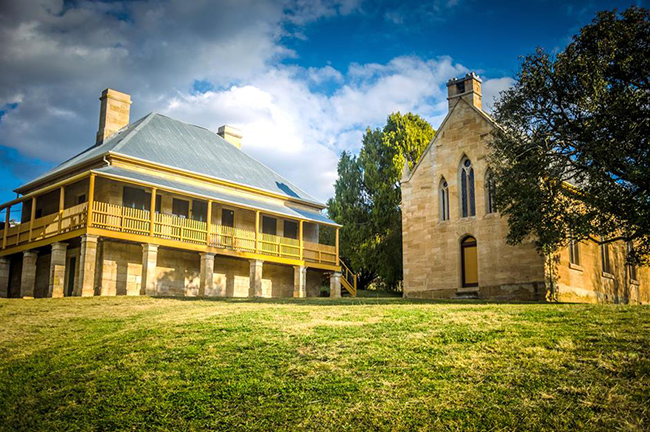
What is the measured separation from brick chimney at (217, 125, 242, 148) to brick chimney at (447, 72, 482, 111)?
14.8m

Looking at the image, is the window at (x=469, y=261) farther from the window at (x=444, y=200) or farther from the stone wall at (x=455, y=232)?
the window at (x=444, y=200)

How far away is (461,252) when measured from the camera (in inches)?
1065

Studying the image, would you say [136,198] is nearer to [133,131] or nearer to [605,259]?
[133,131]

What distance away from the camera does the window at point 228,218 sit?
101 feet

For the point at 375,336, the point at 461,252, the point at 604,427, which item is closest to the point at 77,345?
the point at 375,336

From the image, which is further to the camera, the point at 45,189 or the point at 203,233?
the point at 203,233

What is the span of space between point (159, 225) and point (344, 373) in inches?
724

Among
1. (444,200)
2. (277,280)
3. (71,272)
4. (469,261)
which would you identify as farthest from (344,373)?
(277,280)

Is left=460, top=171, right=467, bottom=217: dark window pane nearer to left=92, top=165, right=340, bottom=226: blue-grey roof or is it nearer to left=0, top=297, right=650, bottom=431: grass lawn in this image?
left=92, top=165, right=340, bottom=226: blue-grey roof

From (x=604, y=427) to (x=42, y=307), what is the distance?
58.4 feet

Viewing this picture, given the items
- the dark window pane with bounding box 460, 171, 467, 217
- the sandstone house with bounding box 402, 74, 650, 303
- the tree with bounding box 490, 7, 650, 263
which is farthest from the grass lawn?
the dark window pane with bounding box 460, 171, 467, 217

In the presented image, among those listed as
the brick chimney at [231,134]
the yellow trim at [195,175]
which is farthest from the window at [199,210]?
the brick chimney at [231,134]

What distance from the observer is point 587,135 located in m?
A: 19.7

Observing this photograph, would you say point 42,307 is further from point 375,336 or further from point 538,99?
point 538,99
